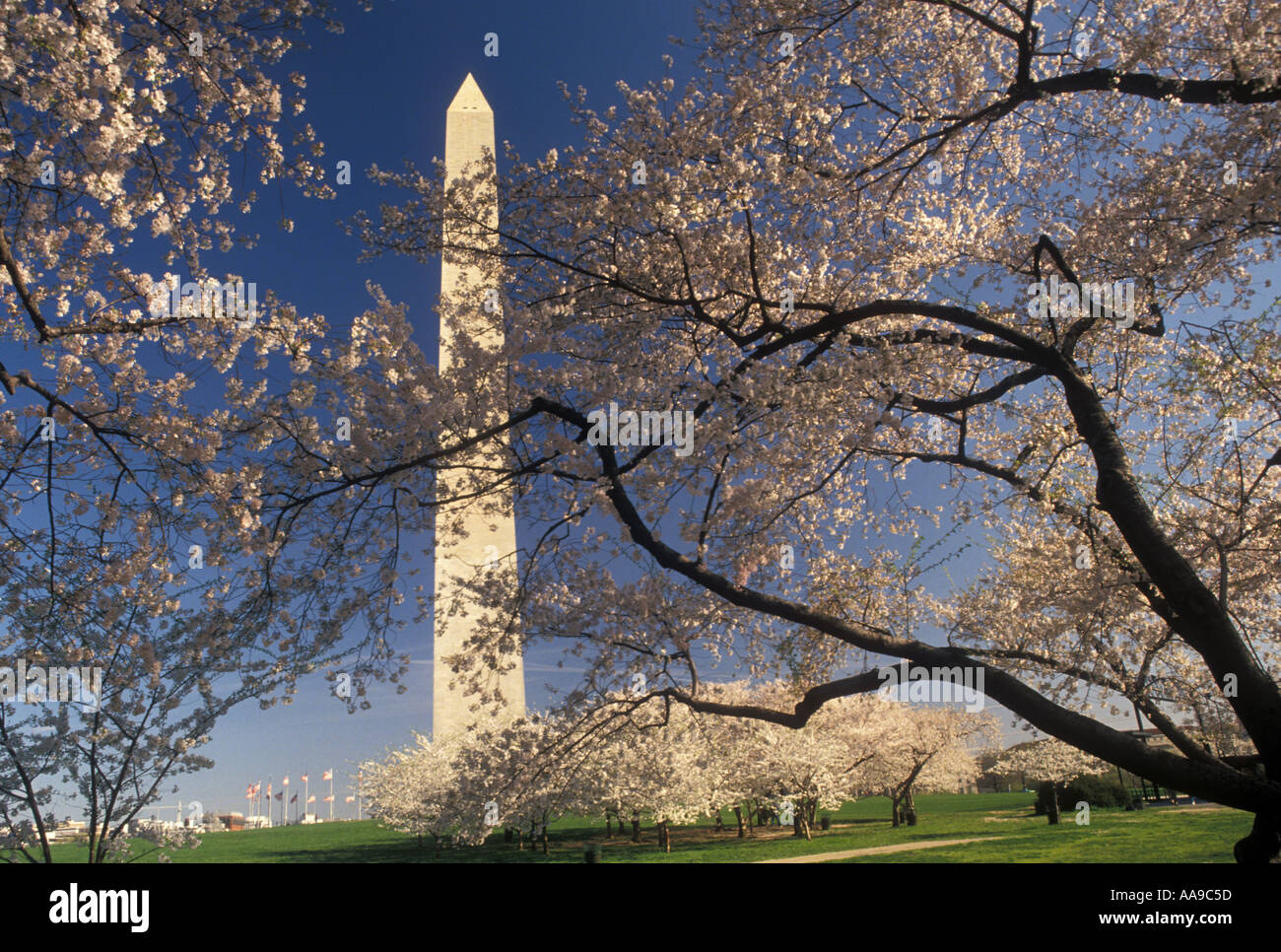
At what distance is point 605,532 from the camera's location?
704cm

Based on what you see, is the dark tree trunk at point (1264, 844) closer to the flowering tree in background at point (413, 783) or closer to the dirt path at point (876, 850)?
the dirt path at point (876, 850)

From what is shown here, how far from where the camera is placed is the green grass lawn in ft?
40.4

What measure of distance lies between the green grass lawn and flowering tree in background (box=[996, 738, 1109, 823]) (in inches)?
45.3

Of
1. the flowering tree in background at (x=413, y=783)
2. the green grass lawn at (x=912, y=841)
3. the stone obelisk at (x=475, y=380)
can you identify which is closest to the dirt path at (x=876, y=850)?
the green grass lawn at (x=912, y=841)

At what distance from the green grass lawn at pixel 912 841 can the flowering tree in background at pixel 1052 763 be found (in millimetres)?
1150

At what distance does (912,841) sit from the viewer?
18031 mm

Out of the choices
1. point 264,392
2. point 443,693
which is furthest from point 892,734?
point 264,392

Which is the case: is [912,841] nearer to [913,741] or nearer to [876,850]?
[876,850]

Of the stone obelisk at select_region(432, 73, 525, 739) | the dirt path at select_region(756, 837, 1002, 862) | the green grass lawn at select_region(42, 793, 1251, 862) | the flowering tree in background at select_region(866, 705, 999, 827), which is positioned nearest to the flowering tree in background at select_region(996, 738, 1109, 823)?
the green grass lawn at select_region(42, 793, 1251, 862)

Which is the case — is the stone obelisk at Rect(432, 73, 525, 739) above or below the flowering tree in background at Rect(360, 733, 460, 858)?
above

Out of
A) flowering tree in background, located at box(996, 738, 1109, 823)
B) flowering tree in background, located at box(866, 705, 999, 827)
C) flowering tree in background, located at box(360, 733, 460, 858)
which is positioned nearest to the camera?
flowering tree in background, located at box(360, 733, 460, 858)

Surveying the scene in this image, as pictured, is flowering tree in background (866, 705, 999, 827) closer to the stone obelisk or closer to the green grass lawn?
the green grass lawn

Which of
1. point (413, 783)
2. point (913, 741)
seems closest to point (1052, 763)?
point (913, 741)
